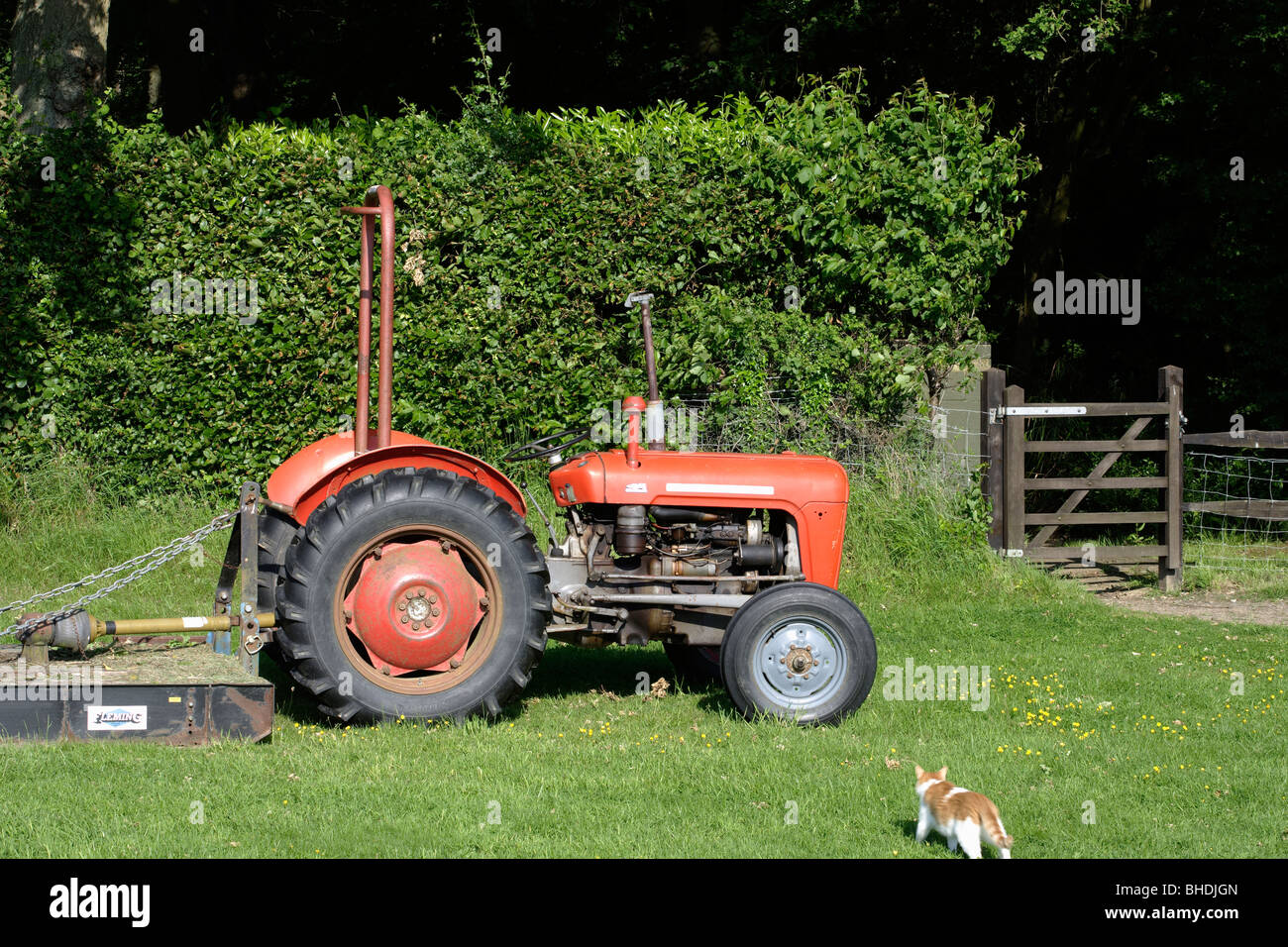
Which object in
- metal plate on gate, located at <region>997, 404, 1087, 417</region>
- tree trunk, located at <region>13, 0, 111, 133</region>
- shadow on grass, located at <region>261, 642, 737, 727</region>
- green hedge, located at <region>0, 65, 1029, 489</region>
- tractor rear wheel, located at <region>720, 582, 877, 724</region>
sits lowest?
shadow on grass, located at <region>261, 642, 737, 727</region>

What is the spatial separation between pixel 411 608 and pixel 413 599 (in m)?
0.04

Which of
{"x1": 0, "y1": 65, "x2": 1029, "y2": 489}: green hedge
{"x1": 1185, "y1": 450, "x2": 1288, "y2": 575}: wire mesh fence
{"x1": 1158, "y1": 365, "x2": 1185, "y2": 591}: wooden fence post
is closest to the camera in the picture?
{"x1": 0, "y1": 65, "x2": 1029, "y2": 489}: green hedge

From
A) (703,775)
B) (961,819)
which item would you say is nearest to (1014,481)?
(703,775)

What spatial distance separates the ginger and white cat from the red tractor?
5.24 ft

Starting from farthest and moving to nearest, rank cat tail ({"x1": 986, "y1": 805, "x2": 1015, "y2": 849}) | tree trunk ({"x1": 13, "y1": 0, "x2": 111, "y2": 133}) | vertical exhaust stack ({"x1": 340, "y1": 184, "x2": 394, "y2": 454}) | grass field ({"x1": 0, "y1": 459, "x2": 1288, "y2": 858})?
1. tree trunk ({"x1": 13, "y1": 0, "x2": 111, "y2": 133})
2. vertical exhaust stack ({"x1": 340, "y1": 184, "x2": 394, "y2": 454})
3. grass field ({"x1": 0, "y1": 459, "x2": 1288, "y2": 858})
4. cat tail ({"x1": 986, "y1": 805, "x2": 1015, "y2": 849})

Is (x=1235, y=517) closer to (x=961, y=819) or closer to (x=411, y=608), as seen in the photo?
(x=411, y=608)

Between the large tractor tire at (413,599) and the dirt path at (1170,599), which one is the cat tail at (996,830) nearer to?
the large tractor tire at (413,599)

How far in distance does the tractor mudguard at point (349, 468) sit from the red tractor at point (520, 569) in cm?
1

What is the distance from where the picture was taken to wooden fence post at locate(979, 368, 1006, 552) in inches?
423

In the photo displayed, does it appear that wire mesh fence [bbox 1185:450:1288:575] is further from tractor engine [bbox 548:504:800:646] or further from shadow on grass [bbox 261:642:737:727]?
tractor engine [bbox 548:504:800:646]

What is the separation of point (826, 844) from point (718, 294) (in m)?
6.25

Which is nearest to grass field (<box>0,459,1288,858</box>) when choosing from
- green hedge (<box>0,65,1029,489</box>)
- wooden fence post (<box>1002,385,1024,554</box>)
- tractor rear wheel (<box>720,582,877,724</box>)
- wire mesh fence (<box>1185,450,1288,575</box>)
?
tractor rear wheel (<box>720,582,877,724</box>)

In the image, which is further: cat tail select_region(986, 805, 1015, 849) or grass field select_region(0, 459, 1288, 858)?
grass field select_region(0, 459, 1288, 858)

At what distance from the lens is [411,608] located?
5902mm
